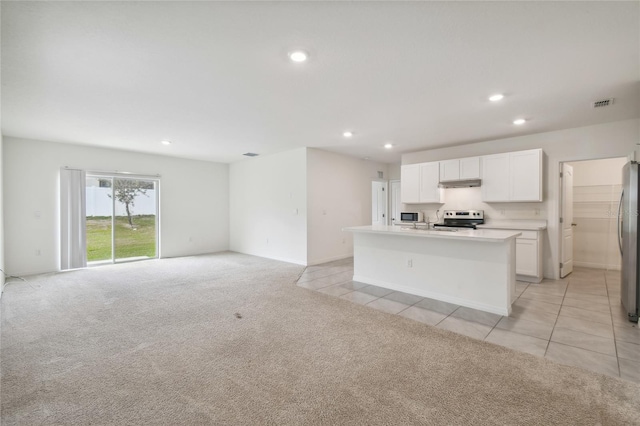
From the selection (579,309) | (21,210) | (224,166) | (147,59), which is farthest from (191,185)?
(579,309)

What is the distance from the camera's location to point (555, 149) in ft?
15.7

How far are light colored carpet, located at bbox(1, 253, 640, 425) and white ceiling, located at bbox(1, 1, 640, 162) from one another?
257 centimetres

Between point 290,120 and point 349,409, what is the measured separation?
3658 mm

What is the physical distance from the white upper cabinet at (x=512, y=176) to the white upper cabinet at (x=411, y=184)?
1.31 meters

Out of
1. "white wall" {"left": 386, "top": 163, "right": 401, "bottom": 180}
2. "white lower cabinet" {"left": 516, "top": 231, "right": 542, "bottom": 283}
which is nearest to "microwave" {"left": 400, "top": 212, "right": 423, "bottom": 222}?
"white lower cabinet" {"left": 516, "top": 231, "right": 542, "bottom": 283}

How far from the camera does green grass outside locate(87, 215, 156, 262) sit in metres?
6.22

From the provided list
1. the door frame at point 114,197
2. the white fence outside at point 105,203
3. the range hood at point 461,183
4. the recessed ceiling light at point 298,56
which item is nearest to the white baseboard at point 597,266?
the range hood at point 461,183

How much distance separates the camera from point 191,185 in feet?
25.0

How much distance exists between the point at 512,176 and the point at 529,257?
1411mm

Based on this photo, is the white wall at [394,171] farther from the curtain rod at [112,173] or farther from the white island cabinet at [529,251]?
the curtain rod at [112,173]

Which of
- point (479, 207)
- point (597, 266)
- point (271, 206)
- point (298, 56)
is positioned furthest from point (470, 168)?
point (271, 206)

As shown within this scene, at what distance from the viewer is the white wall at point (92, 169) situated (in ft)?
17.2

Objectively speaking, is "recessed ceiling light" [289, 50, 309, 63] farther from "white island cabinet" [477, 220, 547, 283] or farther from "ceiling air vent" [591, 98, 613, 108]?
"white island cabinet" [477, 220, 547, 283]

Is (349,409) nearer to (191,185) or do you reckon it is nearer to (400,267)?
(400,267)
